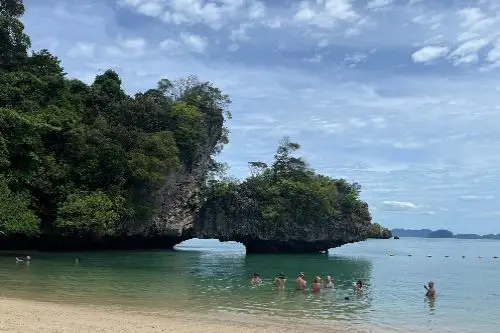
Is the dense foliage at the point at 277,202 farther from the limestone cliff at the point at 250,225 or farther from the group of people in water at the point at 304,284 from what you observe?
the group of people in water at the point at 304,284

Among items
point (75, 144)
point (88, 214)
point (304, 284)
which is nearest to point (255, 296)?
point (304, 284)

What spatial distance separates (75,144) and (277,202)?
75.6ft

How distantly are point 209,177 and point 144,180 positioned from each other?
14.4 m

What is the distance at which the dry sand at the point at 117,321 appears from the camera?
36.5 feet

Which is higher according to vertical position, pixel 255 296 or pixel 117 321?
pixel 117 321

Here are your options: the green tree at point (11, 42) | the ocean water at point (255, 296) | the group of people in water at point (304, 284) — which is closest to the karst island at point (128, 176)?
the green tree at point (11, 42)

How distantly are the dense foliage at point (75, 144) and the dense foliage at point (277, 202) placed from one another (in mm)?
9862

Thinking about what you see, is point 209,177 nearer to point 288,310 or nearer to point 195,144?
point 195,144

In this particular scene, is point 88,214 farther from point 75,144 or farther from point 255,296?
point 255,296

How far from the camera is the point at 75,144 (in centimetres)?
3606

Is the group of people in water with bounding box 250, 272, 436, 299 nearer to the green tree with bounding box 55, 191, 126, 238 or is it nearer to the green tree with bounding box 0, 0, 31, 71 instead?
the green tree with bounding box 55, 191, 126, 238

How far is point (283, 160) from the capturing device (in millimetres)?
55312

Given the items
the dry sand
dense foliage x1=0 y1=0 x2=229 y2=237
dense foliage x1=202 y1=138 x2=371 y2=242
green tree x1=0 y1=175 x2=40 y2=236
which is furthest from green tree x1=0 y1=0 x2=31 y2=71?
the dry sand

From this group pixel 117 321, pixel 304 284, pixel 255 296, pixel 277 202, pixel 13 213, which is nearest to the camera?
pixel 117 321
